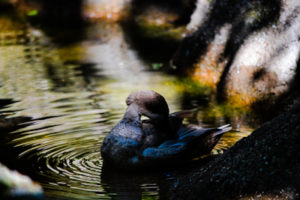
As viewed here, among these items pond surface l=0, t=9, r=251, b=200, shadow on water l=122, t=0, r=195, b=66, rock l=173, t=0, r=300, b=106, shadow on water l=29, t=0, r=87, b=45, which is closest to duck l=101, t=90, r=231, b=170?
pond surface l=0, t=9, r=251, b=200

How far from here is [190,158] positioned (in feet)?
19.1

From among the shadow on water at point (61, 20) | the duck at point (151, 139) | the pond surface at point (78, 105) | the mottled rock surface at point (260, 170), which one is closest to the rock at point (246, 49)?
the pond surface at point (78, 105)

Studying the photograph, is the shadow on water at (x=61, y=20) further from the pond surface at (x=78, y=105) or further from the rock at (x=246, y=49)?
the rock at (x=246, y=49)

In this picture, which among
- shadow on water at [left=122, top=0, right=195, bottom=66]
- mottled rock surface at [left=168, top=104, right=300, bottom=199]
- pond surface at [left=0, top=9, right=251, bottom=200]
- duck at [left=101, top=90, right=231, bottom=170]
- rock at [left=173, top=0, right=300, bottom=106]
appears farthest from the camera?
shadow on water at [left=122, top=0, right=195, bottom=66]

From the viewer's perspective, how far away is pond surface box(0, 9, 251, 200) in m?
5.23

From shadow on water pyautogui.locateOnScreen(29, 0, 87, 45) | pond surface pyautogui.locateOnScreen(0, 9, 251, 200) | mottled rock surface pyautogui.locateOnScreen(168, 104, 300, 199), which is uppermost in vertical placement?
mottled rock surface pyautogui.locateOnScreen(168, 104, 300, 199)

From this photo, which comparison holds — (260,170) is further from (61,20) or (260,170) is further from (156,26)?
(61,20)

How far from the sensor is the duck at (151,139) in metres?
5.54

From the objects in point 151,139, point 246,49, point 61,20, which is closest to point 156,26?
point 61,20

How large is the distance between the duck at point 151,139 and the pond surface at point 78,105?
17 centimetres

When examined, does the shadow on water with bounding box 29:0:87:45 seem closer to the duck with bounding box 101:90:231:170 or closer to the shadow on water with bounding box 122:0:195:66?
the shadow on water with bounding box 122:0:195:66

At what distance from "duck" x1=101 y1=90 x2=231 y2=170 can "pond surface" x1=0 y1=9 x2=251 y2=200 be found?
Result: 172 mm

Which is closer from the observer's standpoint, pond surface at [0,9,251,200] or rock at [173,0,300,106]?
pond surface at [0,9,251,200]

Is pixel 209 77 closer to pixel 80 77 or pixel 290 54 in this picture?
pixel 290 54
